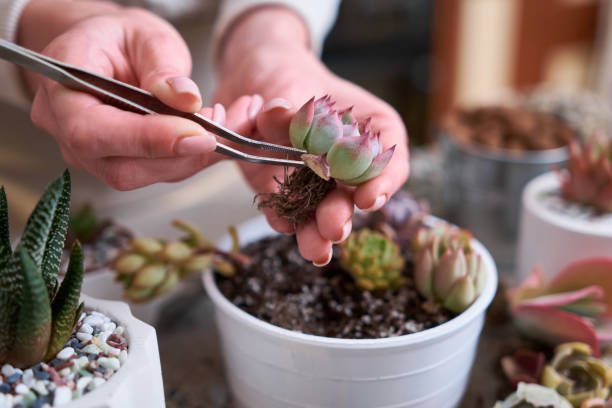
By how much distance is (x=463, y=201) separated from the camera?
878 millimetres

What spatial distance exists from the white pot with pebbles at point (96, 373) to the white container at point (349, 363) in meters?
0.10

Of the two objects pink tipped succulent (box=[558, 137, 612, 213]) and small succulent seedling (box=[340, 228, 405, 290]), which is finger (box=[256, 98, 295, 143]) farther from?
pink tipped succulent (box=[558, 137, 612, 213])

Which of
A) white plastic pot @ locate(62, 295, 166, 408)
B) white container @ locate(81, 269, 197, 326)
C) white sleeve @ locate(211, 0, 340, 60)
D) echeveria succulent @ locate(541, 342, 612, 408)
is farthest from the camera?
white sleeve @ locate(211, 0, 340, 60)

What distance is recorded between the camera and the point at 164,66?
0.42 m

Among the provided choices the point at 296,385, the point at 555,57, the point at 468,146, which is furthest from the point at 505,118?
the point at 555,57

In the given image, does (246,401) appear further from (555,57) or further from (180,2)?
(555,57)

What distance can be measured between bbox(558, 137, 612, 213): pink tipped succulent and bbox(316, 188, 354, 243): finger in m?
0.34

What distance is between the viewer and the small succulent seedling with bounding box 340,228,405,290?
0.50 meters

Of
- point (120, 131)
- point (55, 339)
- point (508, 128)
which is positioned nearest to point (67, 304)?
point (55, 339)

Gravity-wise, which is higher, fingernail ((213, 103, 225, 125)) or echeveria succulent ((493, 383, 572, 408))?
fingernail ((213, 103, 225, 125))

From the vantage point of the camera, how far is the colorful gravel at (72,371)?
0.33m

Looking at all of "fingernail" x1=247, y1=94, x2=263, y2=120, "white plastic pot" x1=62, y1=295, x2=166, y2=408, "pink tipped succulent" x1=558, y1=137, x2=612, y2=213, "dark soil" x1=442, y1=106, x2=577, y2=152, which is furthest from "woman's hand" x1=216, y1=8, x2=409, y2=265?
"dark soil" x1=442, y1=106, x2=577, y2=152

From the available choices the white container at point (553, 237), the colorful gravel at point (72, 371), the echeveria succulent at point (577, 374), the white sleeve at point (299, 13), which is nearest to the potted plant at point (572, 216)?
the white container at point (553, 237)

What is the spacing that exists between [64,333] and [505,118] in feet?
2.77
